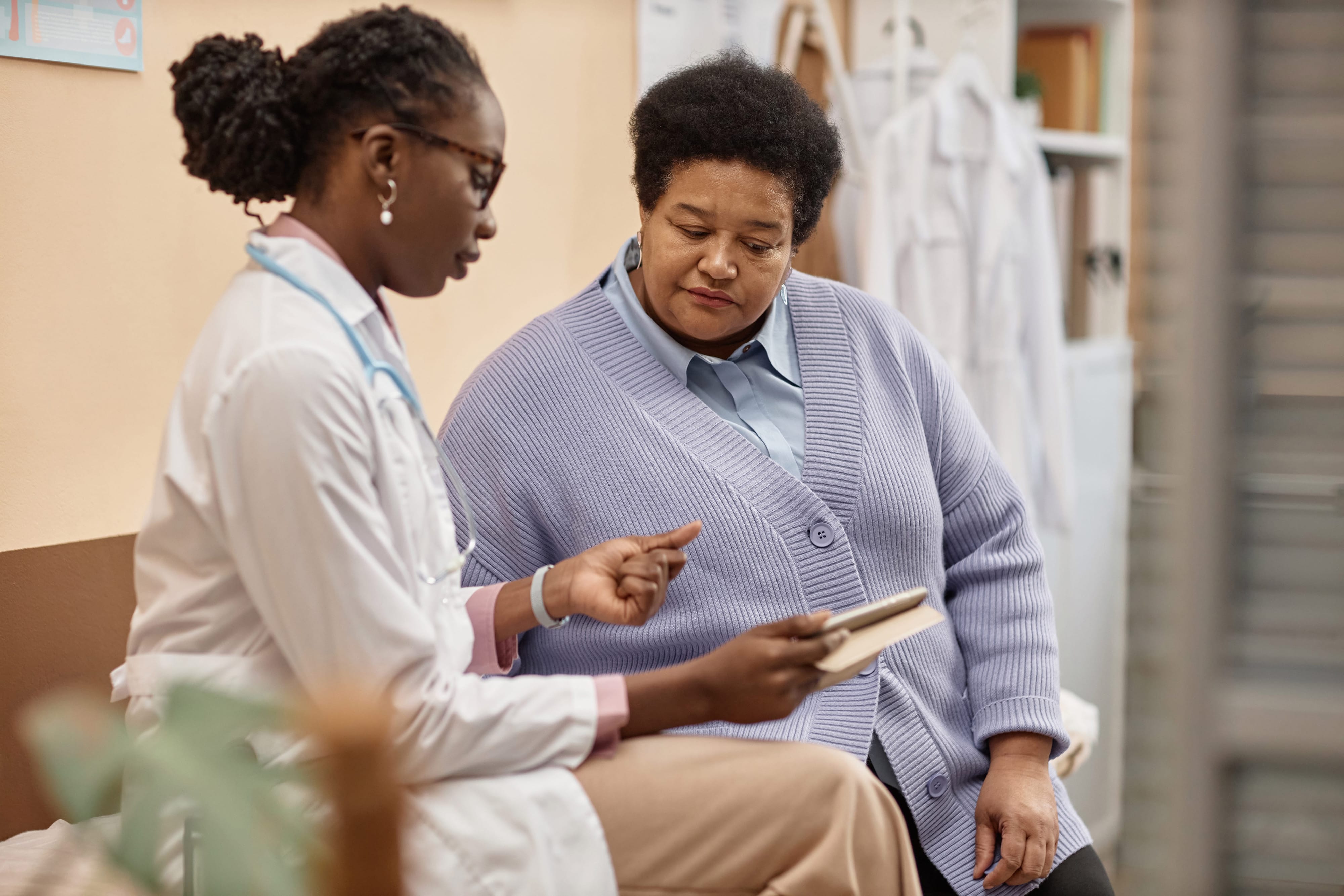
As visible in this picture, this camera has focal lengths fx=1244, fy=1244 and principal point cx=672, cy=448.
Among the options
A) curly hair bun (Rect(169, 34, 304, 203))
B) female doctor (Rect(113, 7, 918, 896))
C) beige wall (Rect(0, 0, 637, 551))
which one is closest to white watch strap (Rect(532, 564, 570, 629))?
female doctor (Rect(113, 7, 918, 896))

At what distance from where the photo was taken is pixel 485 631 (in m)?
1.32

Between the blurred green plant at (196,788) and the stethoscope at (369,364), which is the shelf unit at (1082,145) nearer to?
the stethoscope at (369,364)

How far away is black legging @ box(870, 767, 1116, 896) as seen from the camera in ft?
4.52

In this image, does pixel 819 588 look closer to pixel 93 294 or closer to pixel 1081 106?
pixel 93 294

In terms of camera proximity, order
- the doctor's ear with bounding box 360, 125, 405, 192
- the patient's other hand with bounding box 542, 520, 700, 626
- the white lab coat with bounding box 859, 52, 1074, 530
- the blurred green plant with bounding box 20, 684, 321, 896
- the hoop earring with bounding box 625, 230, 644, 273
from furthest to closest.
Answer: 1. the white lab coat with bounding box 859, 52, 1074, 530
2. the hoop earring with bounding box 625, 230, 644, 273
3. the patient's other hand with bounding box 542, 520, 700, 626
4. the doctor's ear with bounding box 360, 125, 405, 192
5. the blurred green plant with bounding box 20, 684, 321, 896

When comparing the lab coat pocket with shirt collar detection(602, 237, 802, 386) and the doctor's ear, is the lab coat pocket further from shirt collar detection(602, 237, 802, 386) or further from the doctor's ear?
shirt collar detection(602, 237, 802, 386)

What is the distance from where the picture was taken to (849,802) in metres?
1.07

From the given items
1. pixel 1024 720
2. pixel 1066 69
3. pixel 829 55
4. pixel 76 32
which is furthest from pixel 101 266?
pixel 1066 69

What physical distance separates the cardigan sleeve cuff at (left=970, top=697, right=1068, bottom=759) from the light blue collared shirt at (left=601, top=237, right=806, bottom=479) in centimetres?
37

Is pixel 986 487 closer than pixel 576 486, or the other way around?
pixel 576 486

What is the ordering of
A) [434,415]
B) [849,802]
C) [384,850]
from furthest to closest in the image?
[434,415] → [849,802] → [384,850]

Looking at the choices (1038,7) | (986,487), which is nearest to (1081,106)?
(1038,7)

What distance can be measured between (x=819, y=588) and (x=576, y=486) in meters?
0.30

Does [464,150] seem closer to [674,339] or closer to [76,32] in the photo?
[674,339]
